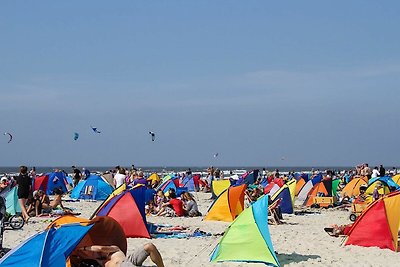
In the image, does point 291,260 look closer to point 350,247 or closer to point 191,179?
point 350,247

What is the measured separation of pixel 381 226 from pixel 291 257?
202 cm

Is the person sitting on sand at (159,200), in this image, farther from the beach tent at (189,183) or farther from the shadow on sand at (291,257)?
the beach tent at (189,183)

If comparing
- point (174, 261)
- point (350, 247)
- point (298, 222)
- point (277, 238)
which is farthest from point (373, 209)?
point (298, 222)

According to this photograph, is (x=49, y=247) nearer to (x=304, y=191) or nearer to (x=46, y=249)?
(x=46, y=249)

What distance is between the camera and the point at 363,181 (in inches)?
896

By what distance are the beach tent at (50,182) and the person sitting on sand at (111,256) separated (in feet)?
54.1

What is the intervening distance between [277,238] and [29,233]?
500 centimetres

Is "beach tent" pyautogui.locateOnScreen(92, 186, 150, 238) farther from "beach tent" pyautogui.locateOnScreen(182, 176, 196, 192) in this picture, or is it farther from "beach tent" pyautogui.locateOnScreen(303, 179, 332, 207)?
"beach tent" pyautogui.locateOnScreen(182, 176, 196, 192)

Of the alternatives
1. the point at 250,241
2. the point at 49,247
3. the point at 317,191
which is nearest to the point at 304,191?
the point at 317,191

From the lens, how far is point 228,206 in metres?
15.4

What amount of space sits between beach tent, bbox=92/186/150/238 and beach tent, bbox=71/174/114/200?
460 inches

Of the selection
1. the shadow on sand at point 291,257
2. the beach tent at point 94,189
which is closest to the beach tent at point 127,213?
the shadow on sand at point 291,257

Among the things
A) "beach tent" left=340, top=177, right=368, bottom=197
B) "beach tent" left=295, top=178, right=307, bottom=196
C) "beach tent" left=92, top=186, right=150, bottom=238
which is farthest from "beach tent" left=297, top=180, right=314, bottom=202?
"beach tent" left=92, top=186, right=150, bottom=238

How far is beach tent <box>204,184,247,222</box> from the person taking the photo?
15.3 m
